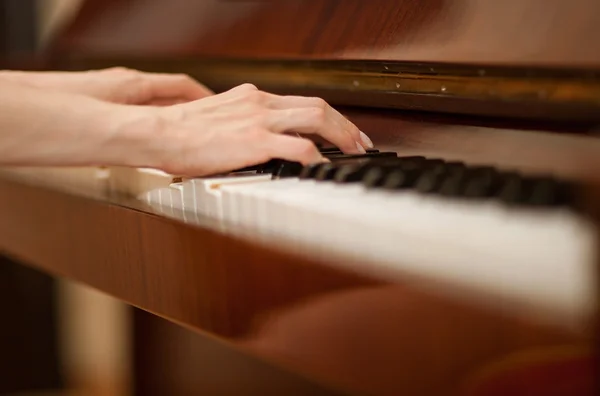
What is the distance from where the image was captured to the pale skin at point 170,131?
79 cm

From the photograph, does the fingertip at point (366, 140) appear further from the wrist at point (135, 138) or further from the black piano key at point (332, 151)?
the wrist at point (135, 138)

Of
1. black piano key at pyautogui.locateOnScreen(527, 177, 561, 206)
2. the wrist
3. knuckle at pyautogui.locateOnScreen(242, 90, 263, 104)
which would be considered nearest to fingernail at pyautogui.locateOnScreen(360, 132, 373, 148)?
knuckle at pyautogui.locateOnScreen(242, 90, 263, 104)

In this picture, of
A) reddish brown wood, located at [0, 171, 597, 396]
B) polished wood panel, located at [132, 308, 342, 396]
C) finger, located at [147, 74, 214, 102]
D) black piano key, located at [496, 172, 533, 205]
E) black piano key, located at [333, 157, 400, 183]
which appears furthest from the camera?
polished wood panel, located at [132, 308, 342, 396]

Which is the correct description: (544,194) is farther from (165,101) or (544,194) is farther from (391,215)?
(165,101)

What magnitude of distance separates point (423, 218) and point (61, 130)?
461 mm

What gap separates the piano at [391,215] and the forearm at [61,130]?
5cm

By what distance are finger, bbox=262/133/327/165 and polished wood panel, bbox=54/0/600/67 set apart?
17cm

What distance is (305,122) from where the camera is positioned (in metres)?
0.83

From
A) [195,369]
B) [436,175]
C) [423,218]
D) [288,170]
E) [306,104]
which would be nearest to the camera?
[423,218]

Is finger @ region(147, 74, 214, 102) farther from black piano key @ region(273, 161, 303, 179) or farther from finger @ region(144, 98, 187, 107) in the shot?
black piano key @ region(273, 161, 303, 179)

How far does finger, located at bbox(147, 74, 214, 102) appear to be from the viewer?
3.74 feet

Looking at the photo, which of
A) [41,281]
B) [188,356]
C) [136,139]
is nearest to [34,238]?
[136,139]

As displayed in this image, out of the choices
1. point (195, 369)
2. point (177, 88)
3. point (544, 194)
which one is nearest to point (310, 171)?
point (544, 194)

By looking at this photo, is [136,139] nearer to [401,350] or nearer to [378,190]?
[378,190]
